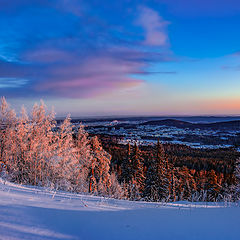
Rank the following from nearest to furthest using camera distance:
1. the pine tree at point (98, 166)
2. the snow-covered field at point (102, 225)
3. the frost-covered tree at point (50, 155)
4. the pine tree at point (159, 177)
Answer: the snow-covered field at point (102, 225), the frost-covered tree at point (50, 155), the pine tree at point (98, 166), the pine tree at point (159, 177)

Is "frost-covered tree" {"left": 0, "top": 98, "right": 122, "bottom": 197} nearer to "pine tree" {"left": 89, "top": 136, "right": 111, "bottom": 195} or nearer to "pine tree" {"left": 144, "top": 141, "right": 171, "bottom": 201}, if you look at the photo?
"pine tree" {"left": 89, "top": 136, "right": 111, "bottom": 195}

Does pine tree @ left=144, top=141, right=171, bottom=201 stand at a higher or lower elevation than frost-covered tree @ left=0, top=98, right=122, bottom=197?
lower

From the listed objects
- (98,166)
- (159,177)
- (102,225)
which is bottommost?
(159,177)

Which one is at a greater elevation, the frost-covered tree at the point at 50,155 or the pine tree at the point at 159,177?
the frost-covered tree at the point at 50,155

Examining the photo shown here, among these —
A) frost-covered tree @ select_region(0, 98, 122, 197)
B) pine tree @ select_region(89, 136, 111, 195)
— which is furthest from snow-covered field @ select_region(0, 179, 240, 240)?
pine tree @ select_region(89, 136, 111, 195)

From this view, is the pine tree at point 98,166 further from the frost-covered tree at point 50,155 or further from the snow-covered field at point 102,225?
the snow-covered field at point 102,225

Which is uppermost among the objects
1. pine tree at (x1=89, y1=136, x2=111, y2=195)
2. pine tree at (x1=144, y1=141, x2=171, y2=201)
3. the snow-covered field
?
the snow-covered field

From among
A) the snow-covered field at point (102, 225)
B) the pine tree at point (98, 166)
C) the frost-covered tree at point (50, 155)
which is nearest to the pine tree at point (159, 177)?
the frost-covered tree at point (50, 155)

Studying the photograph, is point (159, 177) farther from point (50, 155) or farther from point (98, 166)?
point (50, 155)

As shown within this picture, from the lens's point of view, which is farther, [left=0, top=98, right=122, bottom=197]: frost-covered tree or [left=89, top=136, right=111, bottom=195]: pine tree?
[left=89, top=136, right=111, bottom=195]: pine tree

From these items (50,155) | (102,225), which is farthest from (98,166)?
(102,225)

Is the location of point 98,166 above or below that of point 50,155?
below

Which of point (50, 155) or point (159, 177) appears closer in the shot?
point (50, 155)

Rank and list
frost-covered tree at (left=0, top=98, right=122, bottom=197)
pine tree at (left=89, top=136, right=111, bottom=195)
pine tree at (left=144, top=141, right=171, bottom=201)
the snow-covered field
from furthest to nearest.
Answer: pine tree at (left=144, top=141, right=171, bottom=201)
pine tree at (left=89, top=136, right=111, bottom=195)
frost-covered tree at (left=0, top=98, right=122, bottom=197)
the snow-covered field
